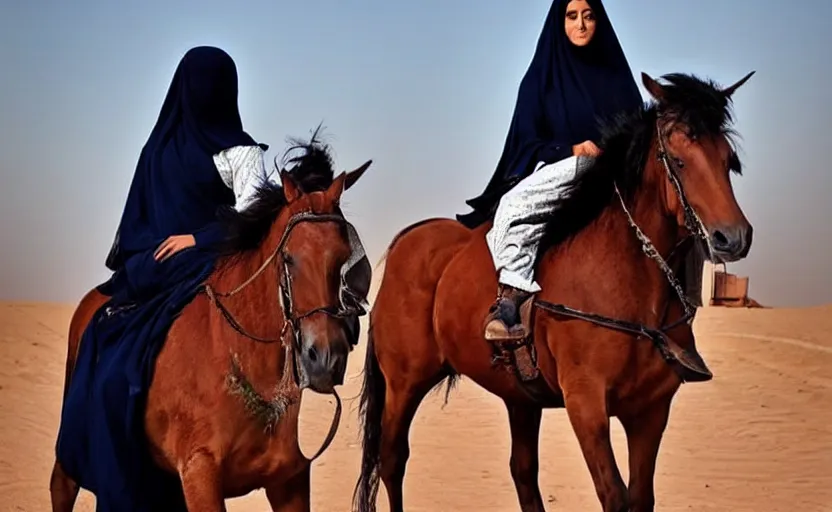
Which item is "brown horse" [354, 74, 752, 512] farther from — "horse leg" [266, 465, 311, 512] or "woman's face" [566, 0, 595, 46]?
"horse leg" [266, 465, 311, 512]

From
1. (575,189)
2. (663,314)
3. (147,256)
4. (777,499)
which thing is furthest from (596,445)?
(777,499)

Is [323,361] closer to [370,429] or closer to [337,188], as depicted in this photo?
[337,188]

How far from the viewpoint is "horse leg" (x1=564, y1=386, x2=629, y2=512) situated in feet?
19.4

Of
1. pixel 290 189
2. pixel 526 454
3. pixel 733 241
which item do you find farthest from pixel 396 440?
pixel 290 189

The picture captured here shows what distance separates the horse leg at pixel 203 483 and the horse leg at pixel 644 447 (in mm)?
2533

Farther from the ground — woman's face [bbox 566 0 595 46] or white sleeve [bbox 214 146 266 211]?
woman's face [bbox 566 0 595 46]

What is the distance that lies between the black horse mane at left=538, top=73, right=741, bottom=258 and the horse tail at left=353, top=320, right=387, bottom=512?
225 cm

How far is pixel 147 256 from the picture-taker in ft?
18.1

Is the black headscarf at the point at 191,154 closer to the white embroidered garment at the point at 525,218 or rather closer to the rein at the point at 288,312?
the rein at the point at 288,312

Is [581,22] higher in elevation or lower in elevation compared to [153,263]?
higher

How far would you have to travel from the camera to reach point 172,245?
5.45m

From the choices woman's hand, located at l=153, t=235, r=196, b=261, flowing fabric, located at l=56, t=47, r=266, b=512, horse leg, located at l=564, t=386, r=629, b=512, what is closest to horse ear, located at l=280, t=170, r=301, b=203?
flowing fabric, located at l=56, t=47, r=266, b=512

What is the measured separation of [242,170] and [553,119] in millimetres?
2463

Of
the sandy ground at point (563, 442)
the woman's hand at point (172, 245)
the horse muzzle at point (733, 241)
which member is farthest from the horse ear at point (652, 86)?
the sandy ground at point (563, 442)
